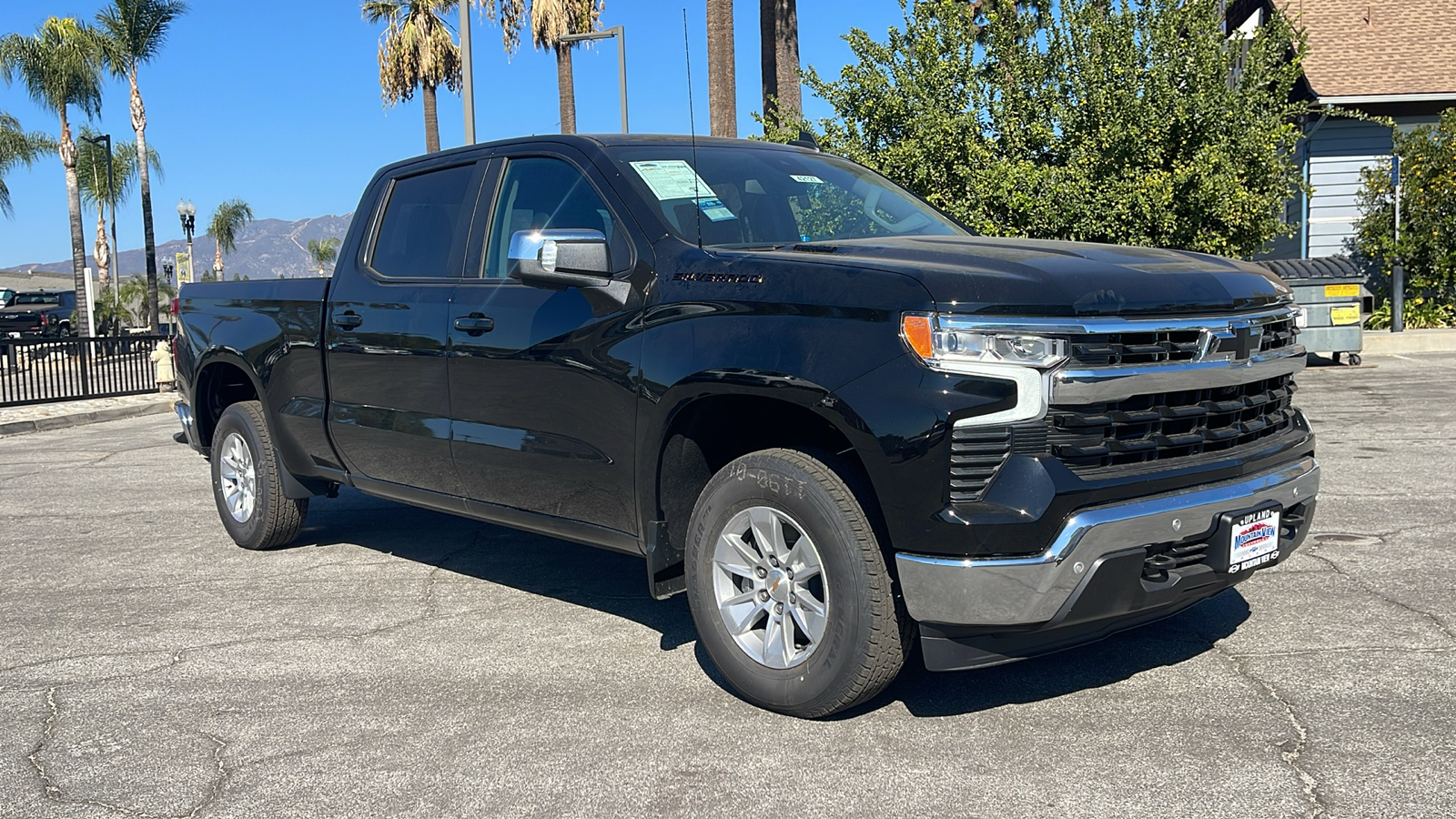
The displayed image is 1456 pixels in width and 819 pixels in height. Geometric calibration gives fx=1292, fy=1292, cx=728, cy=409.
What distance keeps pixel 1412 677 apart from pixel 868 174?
2.97 m

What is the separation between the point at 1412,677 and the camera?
14.0ft

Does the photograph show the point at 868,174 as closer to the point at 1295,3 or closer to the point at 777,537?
the point at 777,537

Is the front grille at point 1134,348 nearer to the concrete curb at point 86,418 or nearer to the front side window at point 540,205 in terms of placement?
the front side window at point 540,205

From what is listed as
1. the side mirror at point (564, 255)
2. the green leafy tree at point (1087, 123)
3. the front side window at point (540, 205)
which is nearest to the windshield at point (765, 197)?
the front side window at point (540, 205)

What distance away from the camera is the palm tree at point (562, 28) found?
3288cm

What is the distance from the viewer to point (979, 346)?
3.59 m

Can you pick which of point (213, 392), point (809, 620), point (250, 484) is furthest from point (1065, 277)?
point (213, 392)

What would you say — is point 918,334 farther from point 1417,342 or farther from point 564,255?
point 1417,342

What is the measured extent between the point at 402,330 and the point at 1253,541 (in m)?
3.48

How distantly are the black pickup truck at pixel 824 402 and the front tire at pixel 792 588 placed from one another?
1 cm

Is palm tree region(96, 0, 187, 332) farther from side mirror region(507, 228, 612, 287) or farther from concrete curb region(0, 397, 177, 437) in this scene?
side mirror region(507, 228, 612, 287)

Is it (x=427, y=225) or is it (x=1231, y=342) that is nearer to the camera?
(x=1231, y=342)

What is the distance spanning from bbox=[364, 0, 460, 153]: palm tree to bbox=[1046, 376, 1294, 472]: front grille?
35095 mm

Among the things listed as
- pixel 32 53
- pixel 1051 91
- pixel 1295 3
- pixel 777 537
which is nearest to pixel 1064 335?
pixel 777 537
